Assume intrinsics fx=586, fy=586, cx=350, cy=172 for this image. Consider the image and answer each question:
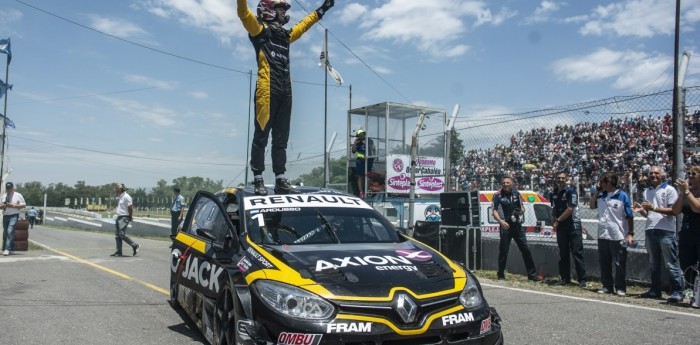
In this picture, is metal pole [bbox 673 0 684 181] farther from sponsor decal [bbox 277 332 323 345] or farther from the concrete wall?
sponsor decal [bbox 277 332 323 345]

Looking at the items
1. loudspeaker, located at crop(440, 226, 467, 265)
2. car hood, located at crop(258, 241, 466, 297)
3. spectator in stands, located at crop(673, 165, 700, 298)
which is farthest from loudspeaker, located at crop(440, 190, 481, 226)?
car hood, located at crop(258, 241, 466, 297)

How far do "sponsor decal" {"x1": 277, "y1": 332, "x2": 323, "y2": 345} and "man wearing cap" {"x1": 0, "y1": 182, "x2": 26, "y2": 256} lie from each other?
1159 centimetres

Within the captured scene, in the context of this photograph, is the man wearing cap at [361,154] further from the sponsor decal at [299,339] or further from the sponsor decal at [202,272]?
the sponsor decal at [299,339]

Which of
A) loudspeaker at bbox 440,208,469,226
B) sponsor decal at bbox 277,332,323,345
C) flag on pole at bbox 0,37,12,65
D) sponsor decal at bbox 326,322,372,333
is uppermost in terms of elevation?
flag on pole at bbox 0,37,12,65

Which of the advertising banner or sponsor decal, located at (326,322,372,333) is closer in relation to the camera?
sponsor decal, located at (326,322,372,333)

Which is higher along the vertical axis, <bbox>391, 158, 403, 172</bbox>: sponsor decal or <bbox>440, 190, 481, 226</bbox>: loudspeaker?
<bbox>391, 158, 403, 172</bbox>: sponsor decal

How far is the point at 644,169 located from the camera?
1380cm

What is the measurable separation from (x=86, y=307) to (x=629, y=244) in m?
7.33

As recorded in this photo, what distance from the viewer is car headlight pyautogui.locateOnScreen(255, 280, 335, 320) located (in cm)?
358

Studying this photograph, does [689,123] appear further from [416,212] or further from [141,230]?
[141,230]

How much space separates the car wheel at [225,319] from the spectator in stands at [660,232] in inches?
236

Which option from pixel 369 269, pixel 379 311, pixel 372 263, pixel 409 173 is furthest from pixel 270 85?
pixel 409 173

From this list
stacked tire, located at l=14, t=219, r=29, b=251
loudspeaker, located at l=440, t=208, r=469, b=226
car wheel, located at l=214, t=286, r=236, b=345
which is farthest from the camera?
stacked tire, located at l=14, t=219, r=29, b=251

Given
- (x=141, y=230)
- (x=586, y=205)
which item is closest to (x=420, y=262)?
(x=586, y=205)
